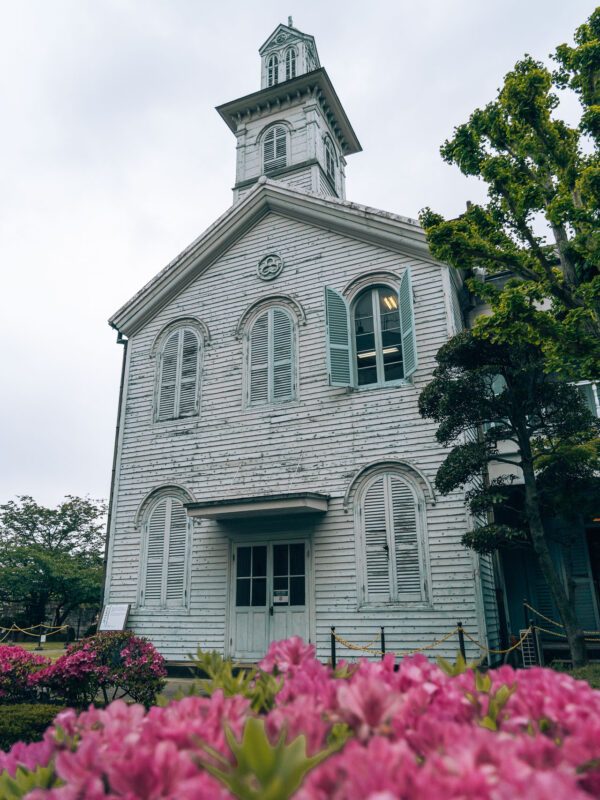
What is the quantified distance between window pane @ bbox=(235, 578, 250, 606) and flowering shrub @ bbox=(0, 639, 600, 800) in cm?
1075

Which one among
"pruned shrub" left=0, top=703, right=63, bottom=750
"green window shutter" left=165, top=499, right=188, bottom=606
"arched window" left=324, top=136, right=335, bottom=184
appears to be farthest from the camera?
"arched window" left=324, top=136, right=335, bottom=184

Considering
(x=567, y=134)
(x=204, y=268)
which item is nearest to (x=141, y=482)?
(x=204, y=268)

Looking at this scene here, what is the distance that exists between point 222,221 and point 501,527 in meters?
10.9

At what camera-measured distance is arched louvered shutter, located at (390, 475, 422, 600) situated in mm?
11195

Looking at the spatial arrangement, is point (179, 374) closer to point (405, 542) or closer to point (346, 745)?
point (405, 542)

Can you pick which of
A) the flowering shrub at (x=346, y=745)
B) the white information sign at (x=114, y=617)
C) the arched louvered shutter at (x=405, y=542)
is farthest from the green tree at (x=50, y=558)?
the flowering shrub at (x=346, y=745)

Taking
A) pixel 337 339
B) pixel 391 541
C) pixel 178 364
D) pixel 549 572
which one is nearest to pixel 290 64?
pixel 178 364

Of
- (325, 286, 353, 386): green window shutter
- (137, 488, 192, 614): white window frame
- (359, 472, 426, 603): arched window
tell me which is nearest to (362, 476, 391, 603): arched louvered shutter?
(359, 472, 426, 603): arched window

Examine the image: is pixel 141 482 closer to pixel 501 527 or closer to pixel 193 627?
pixel 193 627

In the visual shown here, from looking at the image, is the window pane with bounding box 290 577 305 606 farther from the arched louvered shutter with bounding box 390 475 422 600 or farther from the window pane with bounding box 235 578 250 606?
the arched louvered shutter with bounding box 390 475 422 600

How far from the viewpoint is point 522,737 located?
141cm

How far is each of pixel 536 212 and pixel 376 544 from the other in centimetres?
697

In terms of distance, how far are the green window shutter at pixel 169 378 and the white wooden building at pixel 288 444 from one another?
0.05 m

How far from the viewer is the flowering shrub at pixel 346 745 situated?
1.14m
